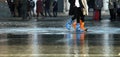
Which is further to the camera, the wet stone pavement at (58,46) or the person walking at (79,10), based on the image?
the person walking at (79,10)

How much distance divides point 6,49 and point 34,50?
2.74ft

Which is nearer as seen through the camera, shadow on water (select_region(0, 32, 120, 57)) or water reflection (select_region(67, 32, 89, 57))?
water reflection (select_region(67, 32, 89, 57))

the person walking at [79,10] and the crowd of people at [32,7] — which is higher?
the person walking at [79,10]

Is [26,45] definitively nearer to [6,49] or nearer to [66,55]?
[6,49]

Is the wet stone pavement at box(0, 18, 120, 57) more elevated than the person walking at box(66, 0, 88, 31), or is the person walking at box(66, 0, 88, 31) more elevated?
the person walking at box(66, 0, 88, 31)

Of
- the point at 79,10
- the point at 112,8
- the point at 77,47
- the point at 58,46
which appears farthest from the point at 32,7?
the point at 77,47

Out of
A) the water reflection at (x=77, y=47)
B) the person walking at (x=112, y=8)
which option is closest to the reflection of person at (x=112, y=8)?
the person walking at (x=112, y=8)

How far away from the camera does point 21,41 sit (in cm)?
1442

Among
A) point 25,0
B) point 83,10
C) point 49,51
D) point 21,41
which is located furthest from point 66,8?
point 49,51

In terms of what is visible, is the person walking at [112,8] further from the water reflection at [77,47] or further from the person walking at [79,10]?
the water reflection at [77,47]

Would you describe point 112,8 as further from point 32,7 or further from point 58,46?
point 58,46

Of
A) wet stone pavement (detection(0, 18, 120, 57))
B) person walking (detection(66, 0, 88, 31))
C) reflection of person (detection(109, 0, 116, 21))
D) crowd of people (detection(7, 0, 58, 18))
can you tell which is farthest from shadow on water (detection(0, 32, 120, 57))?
crowd of people (detection(7, 0, 58, 18))

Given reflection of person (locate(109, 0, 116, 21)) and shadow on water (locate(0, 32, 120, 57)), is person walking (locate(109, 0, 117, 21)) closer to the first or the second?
reflection of person (locate(109, 0, 116, 21))

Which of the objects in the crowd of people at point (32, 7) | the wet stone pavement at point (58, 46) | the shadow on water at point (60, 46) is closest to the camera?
the wet stone pavement at point (58, 46)
